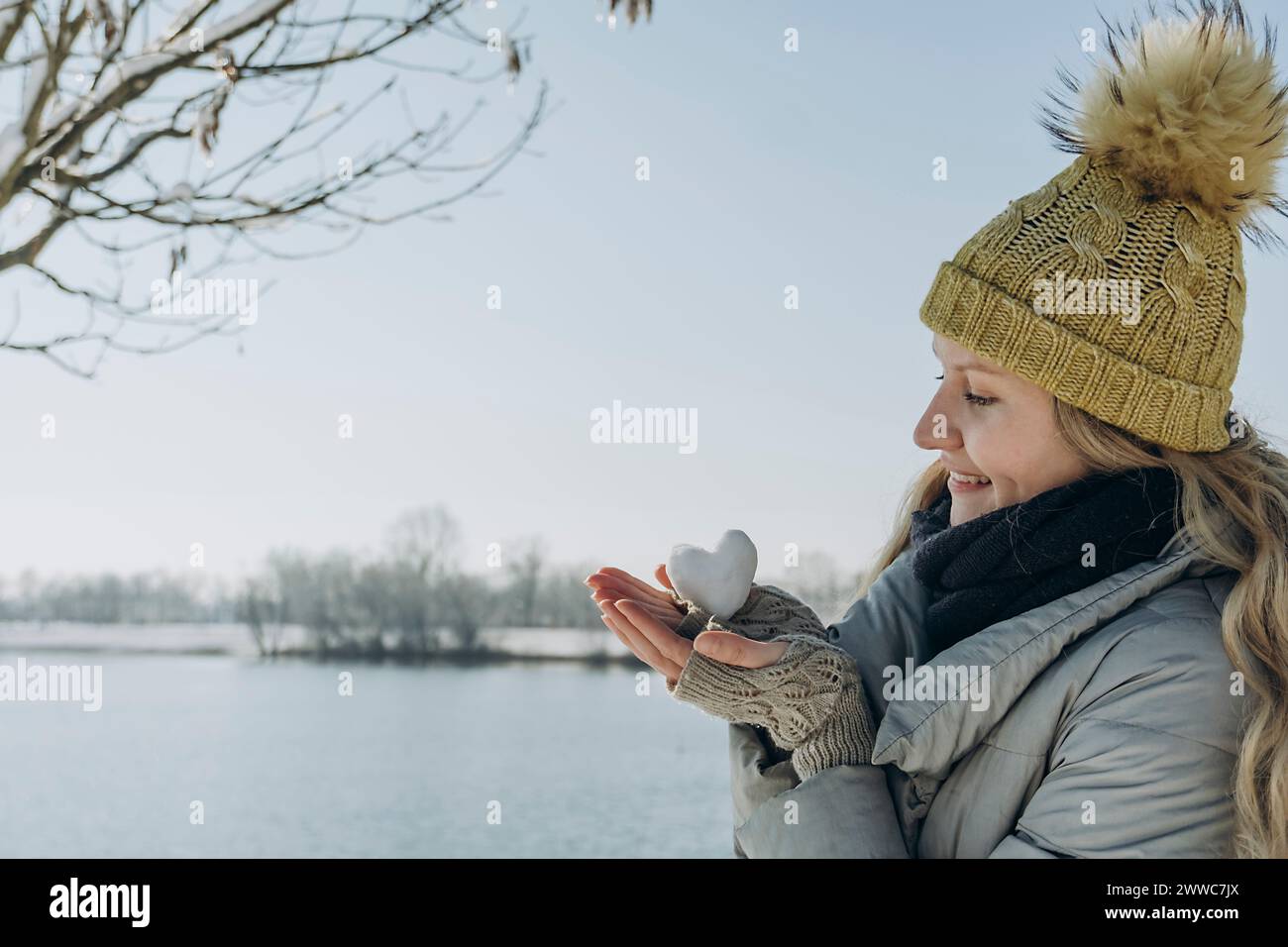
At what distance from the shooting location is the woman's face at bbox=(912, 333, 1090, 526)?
146cm

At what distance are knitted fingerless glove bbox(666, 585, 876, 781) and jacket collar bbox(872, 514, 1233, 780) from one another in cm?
4

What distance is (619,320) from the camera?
47.2 m

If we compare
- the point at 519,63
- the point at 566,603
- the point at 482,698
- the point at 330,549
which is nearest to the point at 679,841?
the point at 566,603

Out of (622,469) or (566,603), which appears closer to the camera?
(566,603)

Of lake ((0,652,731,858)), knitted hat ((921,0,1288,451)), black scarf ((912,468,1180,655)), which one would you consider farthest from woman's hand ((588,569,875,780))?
lake ((0,652,731,858))

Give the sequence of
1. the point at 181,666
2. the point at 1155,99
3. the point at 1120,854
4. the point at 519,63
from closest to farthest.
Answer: the point at 1120,854 → the point at 1155,99 → the point at 519,63 → the point at 181,666

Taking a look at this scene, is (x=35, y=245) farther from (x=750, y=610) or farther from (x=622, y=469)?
(x=622, y=469)

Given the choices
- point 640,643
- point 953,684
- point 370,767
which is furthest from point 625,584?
point 370,767

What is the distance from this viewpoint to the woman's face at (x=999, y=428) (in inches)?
57.4

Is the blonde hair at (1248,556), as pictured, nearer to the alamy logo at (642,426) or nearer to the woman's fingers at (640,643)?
the woman's fingers at (640,643)

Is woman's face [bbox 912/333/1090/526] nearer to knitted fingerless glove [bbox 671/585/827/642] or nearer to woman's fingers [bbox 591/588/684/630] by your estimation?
knitted fingerless glove [bbox 671/585/827/642]
